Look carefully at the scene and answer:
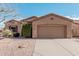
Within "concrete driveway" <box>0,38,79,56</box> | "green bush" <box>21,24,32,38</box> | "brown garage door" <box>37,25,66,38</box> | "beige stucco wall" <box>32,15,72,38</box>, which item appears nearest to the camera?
"concrete driveway" <box>0,38,79,56</box>

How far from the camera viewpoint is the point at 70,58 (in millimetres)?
9383

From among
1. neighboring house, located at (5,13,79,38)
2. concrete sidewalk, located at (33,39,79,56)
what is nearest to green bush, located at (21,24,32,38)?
neighboring house, located at (5,13,79,38)

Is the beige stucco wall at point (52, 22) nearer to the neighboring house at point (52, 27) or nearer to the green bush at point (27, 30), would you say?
the neighboring house at point (52, 27)

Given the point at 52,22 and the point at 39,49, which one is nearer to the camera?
the point at 39,49

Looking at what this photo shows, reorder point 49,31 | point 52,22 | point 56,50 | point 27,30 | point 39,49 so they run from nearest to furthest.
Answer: point 56,50 < point 39,49 < point 52,22 < point 49,31 < point 27,30

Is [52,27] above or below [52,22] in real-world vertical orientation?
below

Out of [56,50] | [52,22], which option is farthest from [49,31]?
[56,50]

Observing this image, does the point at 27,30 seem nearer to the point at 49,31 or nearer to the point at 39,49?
the point at 49,31

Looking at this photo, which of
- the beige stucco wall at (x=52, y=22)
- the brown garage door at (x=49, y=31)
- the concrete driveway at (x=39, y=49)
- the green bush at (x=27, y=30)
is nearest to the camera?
the concrete driveway at (x=39, y=49)

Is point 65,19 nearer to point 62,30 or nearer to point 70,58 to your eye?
point 62,30

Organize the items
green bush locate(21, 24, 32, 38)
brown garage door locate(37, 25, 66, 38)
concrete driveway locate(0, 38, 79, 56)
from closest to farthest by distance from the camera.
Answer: concrete driveway locate(0, 38, 79, 56) < brown garage door locate(37, 25, 66, 38) < green bush locate(21, 24, 32, 38)

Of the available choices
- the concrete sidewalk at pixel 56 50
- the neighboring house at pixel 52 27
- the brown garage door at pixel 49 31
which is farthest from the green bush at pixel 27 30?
the concrete sidewalk at pixel 56 50

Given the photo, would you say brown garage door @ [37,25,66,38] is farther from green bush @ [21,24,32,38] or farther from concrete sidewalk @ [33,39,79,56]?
concrete sidewalk @ [33,39,79,56]

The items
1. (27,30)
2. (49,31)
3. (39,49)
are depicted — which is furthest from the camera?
(27,30)
